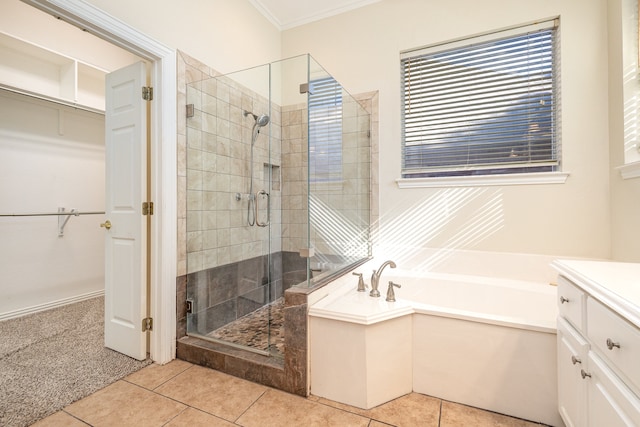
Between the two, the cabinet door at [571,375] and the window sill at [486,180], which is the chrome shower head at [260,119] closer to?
the window sill at [486,180]

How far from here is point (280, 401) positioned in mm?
1535

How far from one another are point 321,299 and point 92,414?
124 centimetres

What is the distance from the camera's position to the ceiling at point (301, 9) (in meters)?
2.76

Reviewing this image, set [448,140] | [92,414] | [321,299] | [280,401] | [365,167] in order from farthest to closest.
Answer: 1. [365,167]
2. [448,140]
3. [321,299]
4. [280,401]
5. [92,414]

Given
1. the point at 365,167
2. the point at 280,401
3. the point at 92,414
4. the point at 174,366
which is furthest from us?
the point at 365,167

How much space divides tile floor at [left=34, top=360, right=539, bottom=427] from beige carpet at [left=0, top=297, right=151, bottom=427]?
0.12m

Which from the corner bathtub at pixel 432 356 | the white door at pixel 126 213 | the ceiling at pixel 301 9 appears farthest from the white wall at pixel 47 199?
the corner bathtub at pixel 432 356

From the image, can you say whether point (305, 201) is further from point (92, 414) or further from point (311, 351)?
point (92, 414)

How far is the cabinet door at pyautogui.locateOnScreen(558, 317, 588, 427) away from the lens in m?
1.05

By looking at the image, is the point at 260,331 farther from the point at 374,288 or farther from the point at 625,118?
the point at 625,118

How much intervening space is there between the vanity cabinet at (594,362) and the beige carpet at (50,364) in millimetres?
2217

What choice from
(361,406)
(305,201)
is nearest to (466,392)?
(361,406)

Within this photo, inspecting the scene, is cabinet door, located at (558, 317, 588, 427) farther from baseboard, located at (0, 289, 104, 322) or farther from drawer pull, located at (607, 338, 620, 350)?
baseboard, located at (0, 289, 104, 322)

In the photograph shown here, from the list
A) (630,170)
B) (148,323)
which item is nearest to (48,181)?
(148,323)
